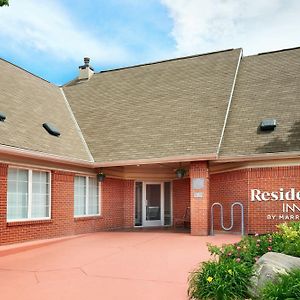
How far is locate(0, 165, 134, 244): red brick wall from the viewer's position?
12.8 meters

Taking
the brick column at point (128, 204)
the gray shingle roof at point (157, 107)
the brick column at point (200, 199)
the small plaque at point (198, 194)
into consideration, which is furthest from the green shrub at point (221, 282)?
the brick column at point (128, 204)

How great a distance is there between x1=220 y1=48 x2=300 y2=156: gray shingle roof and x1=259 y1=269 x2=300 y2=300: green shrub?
882 cm

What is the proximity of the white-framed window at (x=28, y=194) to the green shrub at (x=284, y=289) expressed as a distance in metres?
9.20

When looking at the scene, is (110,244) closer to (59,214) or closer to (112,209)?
(59,214)

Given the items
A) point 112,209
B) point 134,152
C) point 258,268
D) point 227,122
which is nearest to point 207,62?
point 227,122

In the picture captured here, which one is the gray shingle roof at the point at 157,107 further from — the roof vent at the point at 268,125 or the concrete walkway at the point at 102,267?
the concrete walkway at the point at 102,267

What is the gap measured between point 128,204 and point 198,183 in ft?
15.4

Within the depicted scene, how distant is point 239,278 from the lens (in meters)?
6.61

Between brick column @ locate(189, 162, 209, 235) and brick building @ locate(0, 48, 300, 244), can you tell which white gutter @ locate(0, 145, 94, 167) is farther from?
brick column @ locate(189, 162, 209, 235)

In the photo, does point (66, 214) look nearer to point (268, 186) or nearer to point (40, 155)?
point (40, 155)

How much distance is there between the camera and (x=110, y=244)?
1312 cm

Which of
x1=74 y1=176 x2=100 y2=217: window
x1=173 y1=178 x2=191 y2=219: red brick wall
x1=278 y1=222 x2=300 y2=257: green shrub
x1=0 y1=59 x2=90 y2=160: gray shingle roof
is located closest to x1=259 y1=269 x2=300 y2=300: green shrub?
x1=278 y1=222 x2=300 y2=257: green shrub

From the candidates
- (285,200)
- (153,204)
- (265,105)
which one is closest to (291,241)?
(285,200)

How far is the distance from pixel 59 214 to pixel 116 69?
37.0 feet
